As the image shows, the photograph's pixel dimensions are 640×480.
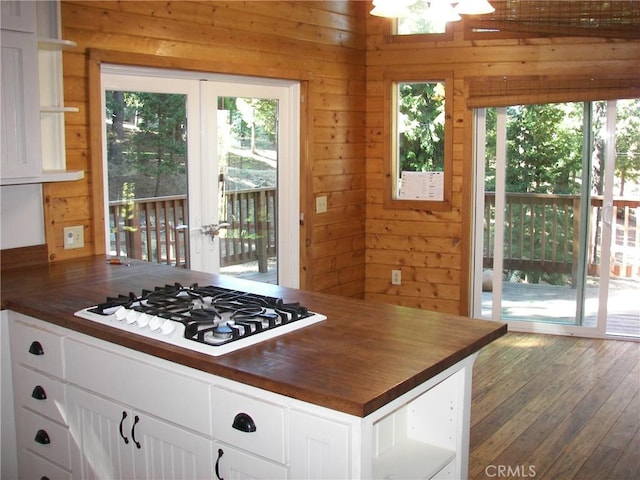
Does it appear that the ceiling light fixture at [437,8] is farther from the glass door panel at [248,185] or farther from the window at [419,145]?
the window at [419,145]

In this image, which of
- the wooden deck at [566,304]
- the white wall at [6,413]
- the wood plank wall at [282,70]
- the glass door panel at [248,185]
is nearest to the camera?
the white wall at [6,413]

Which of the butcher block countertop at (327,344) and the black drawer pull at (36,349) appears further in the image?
the black drawer pull at (36,349)

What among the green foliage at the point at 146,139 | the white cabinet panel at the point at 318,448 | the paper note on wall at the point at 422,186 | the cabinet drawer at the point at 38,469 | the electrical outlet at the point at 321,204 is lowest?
the cabinet drawer at the point at 38,469

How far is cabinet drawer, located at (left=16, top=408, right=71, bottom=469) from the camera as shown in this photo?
2.81 meters

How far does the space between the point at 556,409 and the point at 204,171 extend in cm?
251

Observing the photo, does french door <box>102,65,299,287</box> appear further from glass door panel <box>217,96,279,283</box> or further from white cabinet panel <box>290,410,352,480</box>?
white cabinet panel <box>290,410,352,480</box>

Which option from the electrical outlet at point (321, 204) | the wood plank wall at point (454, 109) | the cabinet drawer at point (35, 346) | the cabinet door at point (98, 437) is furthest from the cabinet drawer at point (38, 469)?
the wood plank wall at point (454, 109)

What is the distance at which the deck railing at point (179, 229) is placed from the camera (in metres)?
4.06

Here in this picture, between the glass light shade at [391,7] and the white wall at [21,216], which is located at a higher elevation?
the glass light shade at [391,7]

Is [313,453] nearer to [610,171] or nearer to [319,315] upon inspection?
[319,315]

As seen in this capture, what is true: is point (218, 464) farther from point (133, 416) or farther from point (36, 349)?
point (36, 349)

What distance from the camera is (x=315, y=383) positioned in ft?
6.29

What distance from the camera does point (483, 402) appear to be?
4258 millimetres

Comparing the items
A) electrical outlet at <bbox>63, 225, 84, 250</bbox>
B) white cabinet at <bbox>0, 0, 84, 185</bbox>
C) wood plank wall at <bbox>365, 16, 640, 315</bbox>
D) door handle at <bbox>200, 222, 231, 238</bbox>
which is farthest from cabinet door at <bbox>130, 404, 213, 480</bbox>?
wood plank wall at <bbox>365, 16, 640, 315</bbox>
